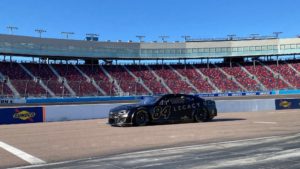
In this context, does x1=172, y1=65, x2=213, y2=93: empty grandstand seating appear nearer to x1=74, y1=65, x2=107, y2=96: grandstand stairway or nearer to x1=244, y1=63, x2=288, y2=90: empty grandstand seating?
x1=244, y1=63, x2=288, y2=90: empty grandstand seating

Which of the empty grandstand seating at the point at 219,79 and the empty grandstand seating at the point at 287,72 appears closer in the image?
the empty grandstand seating at the point at 219,79

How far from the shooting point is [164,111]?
1867 centimetres

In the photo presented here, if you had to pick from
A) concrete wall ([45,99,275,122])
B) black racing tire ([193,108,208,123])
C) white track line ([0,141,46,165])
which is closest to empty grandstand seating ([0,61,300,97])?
concrete wall ([45,99,275,122])

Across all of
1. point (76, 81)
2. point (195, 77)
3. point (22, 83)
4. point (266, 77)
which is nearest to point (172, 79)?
point (195, 77)

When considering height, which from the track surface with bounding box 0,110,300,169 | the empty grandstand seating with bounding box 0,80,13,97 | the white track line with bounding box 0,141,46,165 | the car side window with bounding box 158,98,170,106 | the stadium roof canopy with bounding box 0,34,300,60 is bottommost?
the white track line with bounding box 0,141,46,165

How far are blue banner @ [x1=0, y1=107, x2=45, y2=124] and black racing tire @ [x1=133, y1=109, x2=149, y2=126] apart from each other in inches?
305

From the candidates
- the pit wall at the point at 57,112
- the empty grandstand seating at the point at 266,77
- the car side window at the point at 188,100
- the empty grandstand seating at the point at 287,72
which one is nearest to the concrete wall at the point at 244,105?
the pit wall at the point at 57,112

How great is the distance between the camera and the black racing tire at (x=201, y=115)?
→ 19.9 meters

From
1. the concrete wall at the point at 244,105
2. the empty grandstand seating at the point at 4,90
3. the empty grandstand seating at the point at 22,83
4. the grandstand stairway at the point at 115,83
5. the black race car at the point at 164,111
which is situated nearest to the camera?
the black race car at the point at 164,111

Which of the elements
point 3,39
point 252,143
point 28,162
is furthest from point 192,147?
point 3,39

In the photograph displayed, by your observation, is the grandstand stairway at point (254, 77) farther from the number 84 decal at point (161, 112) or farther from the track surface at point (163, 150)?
the track surface at point (163, 150)

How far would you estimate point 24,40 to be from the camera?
Result: 68.7 metres

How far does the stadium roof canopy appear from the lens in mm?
72812

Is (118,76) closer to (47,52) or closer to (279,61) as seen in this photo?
(47,52)
